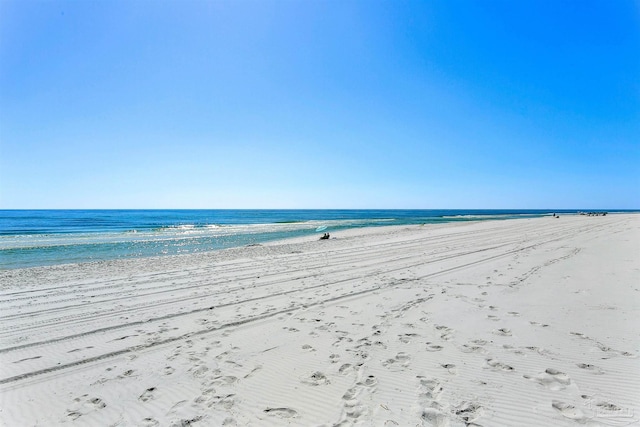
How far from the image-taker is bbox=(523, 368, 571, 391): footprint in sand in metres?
3.55

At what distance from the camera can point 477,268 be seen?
10.3 m

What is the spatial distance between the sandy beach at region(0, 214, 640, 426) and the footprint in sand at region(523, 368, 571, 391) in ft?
0.07

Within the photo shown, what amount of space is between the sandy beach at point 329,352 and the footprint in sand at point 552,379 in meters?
0.02

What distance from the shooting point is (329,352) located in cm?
453

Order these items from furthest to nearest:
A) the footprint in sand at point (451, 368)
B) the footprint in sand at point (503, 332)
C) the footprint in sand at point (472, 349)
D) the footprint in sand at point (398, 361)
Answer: the footprint in sand at point (503, 332) < the footprint in sand at point (472, 349) < the footprint in sand at point (398, 361) < the footprint in sand at point (451, 368)

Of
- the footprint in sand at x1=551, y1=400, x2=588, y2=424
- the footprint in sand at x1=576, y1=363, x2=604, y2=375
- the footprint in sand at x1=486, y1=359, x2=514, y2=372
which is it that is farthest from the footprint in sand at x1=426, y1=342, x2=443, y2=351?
the footprint in sand at x1=576, y1=363, x2=604, y2=375

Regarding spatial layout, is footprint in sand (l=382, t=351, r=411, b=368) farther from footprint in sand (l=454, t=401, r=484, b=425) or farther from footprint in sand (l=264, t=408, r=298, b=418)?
footprint in sand (l=264, t=408, r=298, b=418)

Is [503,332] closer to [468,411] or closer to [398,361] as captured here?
[398,361]

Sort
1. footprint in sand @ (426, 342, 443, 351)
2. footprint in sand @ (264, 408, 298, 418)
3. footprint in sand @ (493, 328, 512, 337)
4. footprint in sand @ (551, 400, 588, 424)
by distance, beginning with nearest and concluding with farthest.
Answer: footprint in sand @ (551, 400, 588, 424) → footprint in sand @ (264, 408, 298, 418) → footprint in sand @ (426, 342, 443, 351) → footprint in sand @ (493, 328, 512, 337)

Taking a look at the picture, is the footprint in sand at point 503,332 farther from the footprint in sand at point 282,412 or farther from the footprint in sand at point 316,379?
the footprint in sand at point 282,412

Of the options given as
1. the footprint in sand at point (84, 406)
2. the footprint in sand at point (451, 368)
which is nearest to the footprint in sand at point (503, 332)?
the footprint in sand at point (451, 368)

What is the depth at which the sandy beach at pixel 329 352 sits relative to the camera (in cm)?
326

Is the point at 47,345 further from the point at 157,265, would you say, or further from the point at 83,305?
the point at 157,265

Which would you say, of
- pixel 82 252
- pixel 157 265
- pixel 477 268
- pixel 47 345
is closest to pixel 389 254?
pixel 477 268
